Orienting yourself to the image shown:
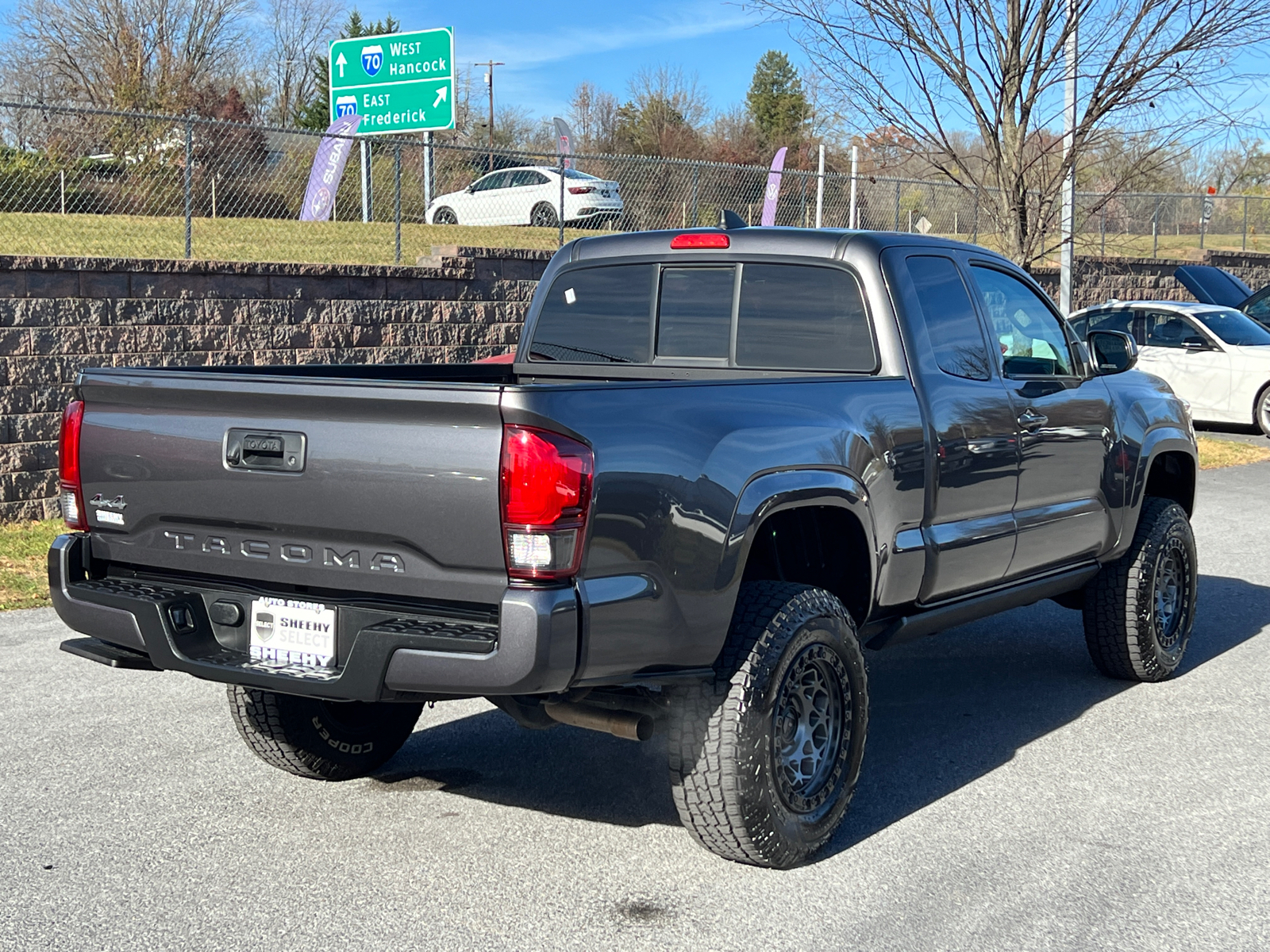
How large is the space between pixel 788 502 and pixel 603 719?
87cm

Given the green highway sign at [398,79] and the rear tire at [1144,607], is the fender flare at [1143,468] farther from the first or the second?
the green highway sign at [398,79]

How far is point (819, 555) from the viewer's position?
486 centimetres

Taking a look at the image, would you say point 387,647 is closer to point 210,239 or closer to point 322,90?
point 210,239

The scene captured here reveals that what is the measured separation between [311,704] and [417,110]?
2099cm

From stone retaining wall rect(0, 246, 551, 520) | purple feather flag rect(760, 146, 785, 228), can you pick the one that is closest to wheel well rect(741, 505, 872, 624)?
stone retaining wall rect(0, 246, 551, 520)

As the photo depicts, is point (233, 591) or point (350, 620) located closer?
point (350, 620)

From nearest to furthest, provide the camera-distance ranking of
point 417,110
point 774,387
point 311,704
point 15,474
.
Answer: point 774,387, point 311,704, point 15,474, point 417,110

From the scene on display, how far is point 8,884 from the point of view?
12.9ft

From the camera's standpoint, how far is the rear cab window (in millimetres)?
5051

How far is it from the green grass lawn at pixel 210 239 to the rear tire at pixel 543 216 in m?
4.70

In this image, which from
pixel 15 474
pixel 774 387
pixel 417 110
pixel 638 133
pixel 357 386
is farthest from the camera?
pixel 638 133

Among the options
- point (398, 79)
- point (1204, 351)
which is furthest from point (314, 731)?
point (398, 79)

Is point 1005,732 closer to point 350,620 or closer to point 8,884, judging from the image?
point 350,620

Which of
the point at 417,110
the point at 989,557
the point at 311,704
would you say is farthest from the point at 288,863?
the point at 417,110
